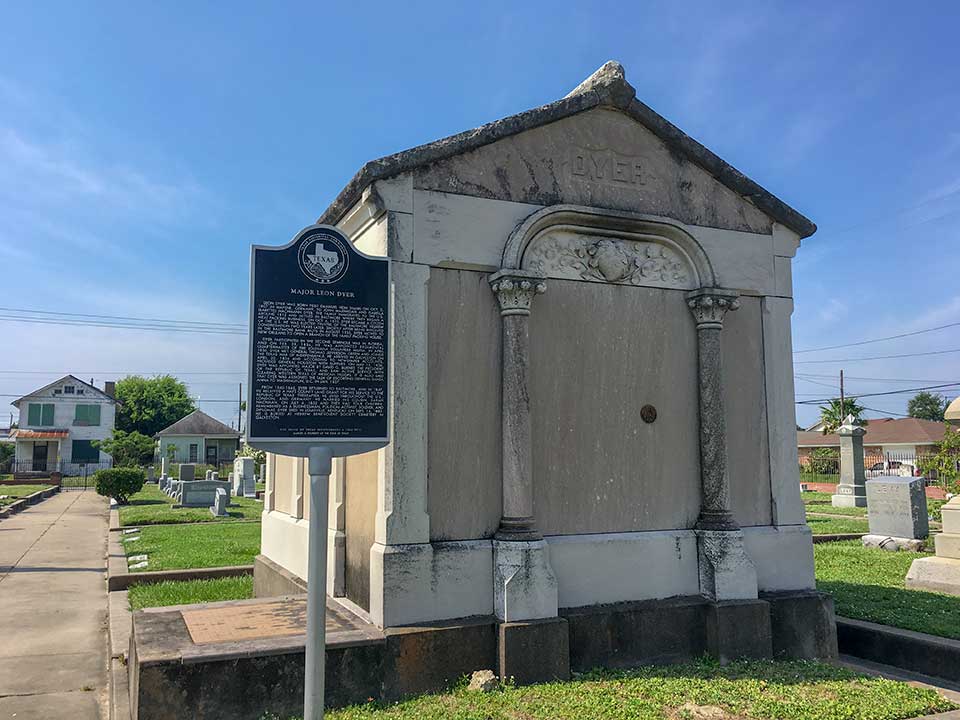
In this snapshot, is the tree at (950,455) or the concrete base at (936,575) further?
the tree at (950,455)

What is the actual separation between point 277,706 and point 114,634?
3.47 meters

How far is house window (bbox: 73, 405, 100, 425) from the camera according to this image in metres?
55.3

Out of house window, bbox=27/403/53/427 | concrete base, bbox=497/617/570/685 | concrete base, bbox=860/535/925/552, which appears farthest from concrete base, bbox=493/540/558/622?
house window, bbox=27/403/53/427

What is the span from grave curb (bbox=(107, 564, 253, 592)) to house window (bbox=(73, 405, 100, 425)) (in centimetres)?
5024

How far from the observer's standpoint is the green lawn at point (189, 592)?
363 inches

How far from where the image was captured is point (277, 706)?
505 centimetres

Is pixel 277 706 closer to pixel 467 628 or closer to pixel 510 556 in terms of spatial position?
pixel 467 628

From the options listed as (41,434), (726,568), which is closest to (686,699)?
(726,568)

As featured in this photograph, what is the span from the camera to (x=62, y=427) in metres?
54.9

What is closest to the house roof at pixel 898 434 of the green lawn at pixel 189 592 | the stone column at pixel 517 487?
the green lawn at pixel 189 592

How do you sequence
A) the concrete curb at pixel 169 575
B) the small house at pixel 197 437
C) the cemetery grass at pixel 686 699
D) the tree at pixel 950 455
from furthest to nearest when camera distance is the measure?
1. the small house at pixel 197 437
2. the tree at pixel 950 455
3. the concrete curb at pixel 169 575
4. the cemetery grass at pixel 686 699

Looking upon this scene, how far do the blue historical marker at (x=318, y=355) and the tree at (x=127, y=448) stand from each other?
153 ft

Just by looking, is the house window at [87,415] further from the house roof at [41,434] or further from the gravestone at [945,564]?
the gravestone at [945,564]

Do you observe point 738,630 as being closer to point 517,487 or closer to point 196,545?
point 517,487
